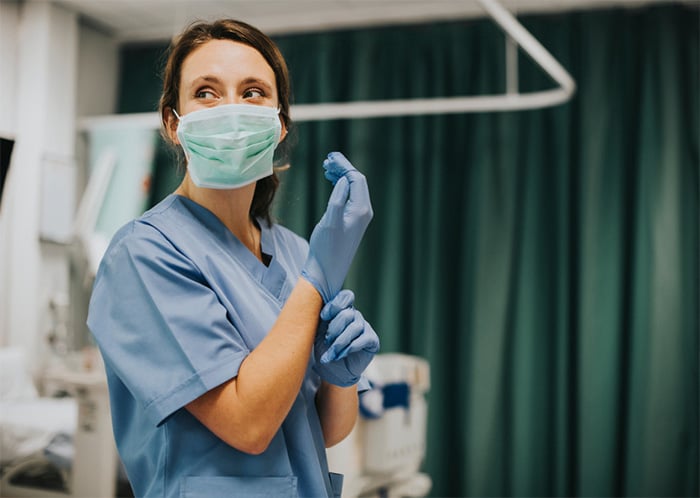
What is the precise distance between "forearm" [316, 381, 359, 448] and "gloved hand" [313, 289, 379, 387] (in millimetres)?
A: 73

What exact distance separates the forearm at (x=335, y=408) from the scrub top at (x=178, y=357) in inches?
2.4

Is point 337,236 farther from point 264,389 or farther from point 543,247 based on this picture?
point 543,247

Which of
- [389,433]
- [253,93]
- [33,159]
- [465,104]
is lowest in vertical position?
[389,433]

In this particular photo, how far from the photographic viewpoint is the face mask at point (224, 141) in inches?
37.6

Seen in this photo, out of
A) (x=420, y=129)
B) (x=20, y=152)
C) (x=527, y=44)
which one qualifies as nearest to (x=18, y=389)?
(x=20, y=152)

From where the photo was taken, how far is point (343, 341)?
0.85m

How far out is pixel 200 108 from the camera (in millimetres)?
960

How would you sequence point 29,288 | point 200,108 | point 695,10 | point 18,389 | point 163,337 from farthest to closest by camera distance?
point 29,288, point 695,10, point 18,389, point 200,108, point 163,337

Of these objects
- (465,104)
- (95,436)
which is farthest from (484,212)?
(95,436)

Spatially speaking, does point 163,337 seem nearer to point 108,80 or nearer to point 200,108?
point 200,108

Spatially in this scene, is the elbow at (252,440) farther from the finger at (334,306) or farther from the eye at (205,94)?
the eye at (205,94)

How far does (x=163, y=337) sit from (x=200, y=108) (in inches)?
12.5

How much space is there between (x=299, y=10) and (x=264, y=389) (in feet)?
11.0

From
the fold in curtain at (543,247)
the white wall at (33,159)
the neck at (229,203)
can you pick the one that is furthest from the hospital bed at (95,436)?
the neck at (229,203)
